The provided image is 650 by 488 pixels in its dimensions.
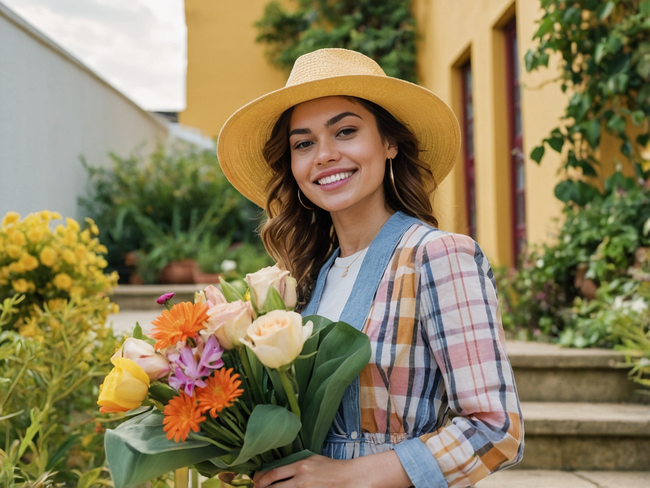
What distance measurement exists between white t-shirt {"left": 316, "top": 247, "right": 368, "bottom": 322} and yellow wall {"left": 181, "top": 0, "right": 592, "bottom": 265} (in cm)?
36

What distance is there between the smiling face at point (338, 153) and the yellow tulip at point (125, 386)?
2.07 ft

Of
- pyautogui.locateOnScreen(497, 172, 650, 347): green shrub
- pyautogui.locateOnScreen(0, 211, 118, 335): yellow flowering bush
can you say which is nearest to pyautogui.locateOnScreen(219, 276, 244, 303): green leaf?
pyautogui.locateOnScreen(0, 211, 118, 335): yellow flowering bush

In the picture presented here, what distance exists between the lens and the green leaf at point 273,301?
0.99 m

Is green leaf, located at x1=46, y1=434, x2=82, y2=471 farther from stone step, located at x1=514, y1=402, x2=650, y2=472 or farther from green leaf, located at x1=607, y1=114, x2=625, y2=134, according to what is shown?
green leaf, located at x1=607, y1=114, x2=625, y2=134

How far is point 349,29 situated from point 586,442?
7.47m

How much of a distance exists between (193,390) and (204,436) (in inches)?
4.2

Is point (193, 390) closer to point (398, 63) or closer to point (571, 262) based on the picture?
point (571, 262)

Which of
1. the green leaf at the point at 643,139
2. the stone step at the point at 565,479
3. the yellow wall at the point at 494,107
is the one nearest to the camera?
the stone step at the point at 565,479

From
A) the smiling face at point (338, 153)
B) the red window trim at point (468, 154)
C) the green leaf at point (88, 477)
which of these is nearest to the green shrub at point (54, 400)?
the green leaf at point (88, 477)

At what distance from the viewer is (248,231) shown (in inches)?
286

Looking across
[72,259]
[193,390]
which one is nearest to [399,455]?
[193,390]

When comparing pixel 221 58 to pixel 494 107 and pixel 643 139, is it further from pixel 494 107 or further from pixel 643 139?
pixel 643 139

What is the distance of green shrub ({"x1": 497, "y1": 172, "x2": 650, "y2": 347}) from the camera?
128 inches

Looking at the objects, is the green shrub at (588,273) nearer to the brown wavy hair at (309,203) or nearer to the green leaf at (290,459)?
the brown wavy hair at (309,203)
